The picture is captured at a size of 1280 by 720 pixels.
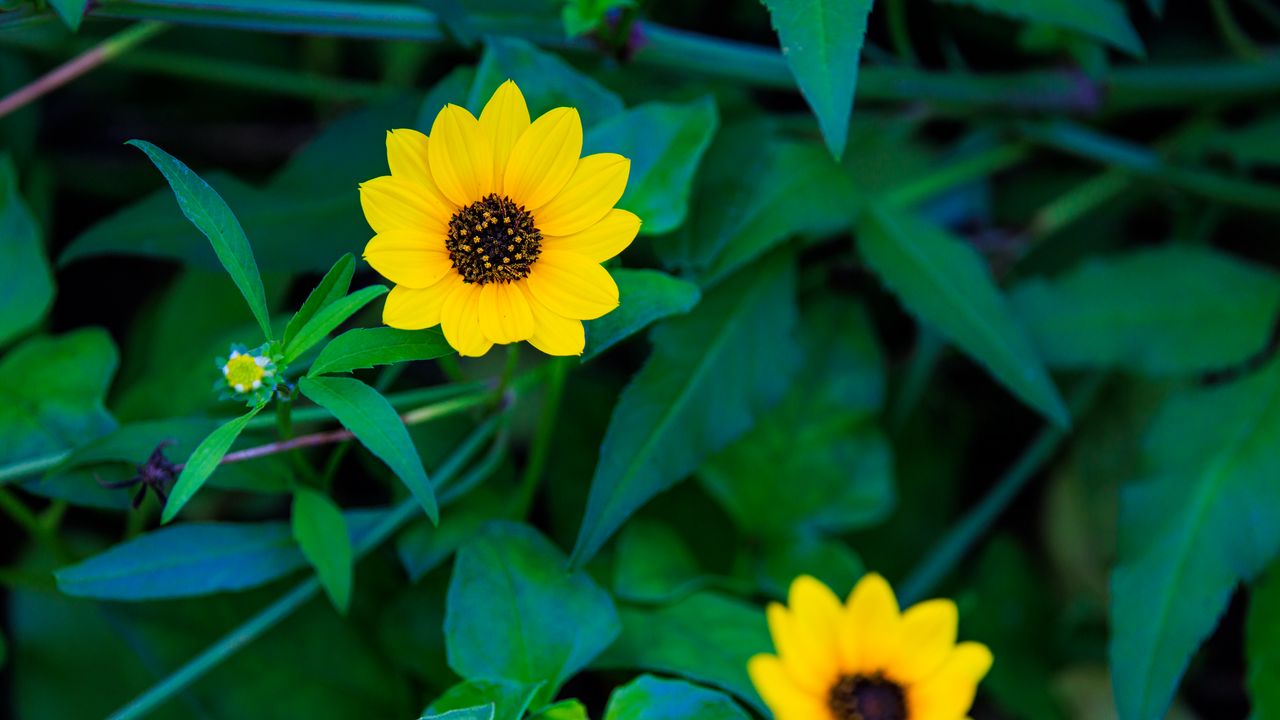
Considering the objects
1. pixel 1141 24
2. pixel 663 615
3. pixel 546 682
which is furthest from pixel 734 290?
pixel 1141 24

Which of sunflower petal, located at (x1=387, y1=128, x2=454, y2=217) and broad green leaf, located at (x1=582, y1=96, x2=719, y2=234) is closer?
sunflower petal, located at (x1=387, y1=128, x2=454, y2=217)

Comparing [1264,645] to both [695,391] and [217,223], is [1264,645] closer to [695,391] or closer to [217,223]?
[695,391]

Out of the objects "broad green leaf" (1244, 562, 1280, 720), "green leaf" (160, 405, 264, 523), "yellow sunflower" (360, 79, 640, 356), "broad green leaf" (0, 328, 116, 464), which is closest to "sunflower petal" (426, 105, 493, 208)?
"yellow sunflower" (360, 79, 640, 356)

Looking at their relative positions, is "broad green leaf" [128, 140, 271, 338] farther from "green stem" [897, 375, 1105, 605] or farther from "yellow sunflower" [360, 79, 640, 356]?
"green stem" [897, 375, 1105, 605]

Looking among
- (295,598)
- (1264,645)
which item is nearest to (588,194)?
(295,598)

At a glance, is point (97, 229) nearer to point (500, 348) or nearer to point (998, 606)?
point (500, 348)

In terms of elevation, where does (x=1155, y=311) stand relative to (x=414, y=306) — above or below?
below
